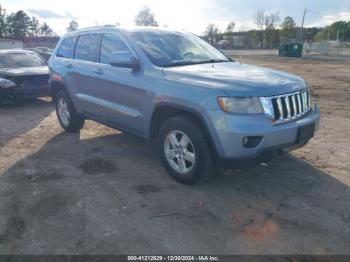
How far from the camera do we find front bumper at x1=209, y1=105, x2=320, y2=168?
3500 millimetres

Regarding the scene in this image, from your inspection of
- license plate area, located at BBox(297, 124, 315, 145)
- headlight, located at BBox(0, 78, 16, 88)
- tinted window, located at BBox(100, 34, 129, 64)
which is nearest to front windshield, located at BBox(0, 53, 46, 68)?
headlight, located at BBox(0, 78, 16, 88)

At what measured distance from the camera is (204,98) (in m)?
3.66

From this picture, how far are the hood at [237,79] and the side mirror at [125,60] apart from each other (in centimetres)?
45

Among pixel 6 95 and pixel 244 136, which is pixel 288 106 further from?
pixel 6 95

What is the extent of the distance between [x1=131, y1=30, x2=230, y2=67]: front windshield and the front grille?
52.2 inches

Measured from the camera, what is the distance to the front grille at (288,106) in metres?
3.66

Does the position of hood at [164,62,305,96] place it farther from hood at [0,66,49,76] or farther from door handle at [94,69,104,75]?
hood at [0,66,49,76]

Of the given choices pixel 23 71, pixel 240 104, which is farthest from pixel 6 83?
pixel 240 104

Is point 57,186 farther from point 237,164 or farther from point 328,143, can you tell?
point 328,143

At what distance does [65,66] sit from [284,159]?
12.8 feet

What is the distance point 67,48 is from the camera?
6.29 metres

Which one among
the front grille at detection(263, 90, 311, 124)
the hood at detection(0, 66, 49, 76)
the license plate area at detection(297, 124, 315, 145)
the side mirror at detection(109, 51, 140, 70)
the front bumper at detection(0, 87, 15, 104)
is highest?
the side mirror at detection(109, 51, 140, 70)

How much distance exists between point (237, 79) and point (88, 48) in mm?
2862

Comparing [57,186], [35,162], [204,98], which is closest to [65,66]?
[35,162]
